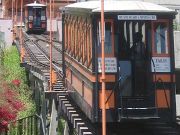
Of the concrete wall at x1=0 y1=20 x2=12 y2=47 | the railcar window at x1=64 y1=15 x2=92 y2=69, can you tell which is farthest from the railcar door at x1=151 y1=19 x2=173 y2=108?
the concrete wall at x1=0 y1=20 x2=12 y2=47

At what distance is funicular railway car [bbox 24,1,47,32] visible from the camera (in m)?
51.4

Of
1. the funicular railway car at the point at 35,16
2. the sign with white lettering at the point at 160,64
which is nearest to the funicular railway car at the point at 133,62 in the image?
the sign with white lettering at the point at 160,64

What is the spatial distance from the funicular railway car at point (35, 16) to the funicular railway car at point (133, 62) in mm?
38853

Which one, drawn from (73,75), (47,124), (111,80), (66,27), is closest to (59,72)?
(47,124)

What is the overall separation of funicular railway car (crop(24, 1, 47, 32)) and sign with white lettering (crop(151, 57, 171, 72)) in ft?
129

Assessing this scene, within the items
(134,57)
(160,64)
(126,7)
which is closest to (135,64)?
(134,57)

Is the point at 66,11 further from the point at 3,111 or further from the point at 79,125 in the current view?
the point at 3,111

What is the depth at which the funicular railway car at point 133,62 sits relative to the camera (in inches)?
490

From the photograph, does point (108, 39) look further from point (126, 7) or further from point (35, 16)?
point (35, 16)

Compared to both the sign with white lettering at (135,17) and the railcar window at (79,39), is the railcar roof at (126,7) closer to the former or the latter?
the sign with white lettering at (135,17)

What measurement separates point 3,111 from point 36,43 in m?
17.7

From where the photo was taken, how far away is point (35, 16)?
170 feet

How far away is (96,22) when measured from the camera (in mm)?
12484

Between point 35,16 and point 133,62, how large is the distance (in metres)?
39.7
